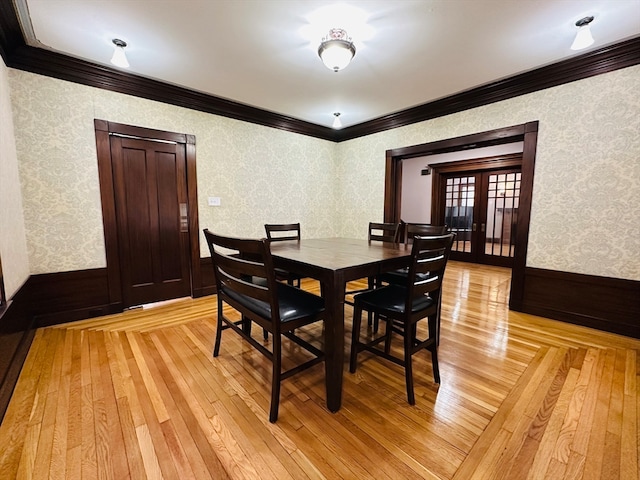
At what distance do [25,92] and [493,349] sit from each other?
14.9 ft

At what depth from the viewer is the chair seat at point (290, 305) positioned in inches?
60.3

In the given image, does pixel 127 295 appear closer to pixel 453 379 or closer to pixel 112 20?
pixel 112 20

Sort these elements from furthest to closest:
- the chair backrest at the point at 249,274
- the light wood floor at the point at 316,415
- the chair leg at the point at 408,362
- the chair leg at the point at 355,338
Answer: the chair leg at the point at 355,338 < the chair leg at the point at 408,362 < the chair backrest at the point at 249,274 < the light wood floor at the point at 316,415

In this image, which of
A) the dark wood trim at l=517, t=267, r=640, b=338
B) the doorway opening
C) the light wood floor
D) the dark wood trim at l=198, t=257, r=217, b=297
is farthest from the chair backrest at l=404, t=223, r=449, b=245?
the doorway opening

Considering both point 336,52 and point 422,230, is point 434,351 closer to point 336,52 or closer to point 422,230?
point 422,230

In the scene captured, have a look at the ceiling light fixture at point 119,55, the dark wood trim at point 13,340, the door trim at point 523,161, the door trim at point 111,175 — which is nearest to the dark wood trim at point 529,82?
the door trim at point 523,161

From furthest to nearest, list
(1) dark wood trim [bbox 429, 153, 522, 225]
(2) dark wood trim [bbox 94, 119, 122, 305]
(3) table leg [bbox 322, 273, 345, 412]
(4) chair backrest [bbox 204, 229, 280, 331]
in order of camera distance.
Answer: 1. (1) dark wood trim [bbox 429, 153, 522, 225]
2. (2) dark wood trim [bbox 94, 119, 122, 305]
3. (3) table leg [bbox 322, 273, 345, 412]
4. (4) chair backrest [bbox 204, 229, 280, 331]

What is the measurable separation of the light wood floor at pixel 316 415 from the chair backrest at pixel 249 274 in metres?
0.53

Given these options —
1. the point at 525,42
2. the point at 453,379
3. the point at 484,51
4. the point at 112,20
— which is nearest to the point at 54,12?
the point at 112,20

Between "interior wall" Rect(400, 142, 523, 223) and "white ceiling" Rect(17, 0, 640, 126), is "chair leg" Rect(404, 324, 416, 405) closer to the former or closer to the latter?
"white ceiling" Rect(17, 0, 640, 126)

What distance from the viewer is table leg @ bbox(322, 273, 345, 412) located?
1.45m

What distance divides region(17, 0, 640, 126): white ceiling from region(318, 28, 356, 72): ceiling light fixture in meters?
0.06

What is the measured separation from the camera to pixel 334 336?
147 cm

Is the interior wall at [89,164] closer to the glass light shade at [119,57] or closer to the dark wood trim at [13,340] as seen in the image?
the dark wood trim at [13,340]
